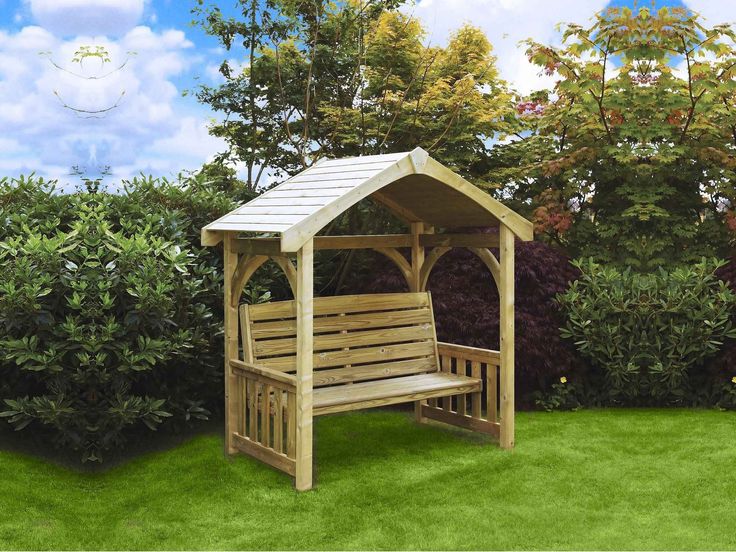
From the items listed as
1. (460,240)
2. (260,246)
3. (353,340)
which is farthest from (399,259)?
(260,246)

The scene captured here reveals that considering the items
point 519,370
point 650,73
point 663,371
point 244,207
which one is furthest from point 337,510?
point 650,73

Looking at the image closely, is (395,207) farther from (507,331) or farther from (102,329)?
(102,329)

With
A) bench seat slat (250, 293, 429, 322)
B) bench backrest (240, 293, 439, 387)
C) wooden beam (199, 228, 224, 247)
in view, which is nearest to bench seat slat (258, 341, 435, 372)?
bench backrest (240, 293, 439, 387)

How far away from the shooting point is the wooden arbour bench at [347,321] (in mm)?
5133

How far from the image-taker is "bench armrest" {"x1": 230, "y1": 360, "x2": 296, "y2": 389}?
518 cm

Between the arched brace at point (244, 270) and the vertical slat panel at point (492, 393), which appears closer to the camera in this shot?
the arched brace at point (244, 270)

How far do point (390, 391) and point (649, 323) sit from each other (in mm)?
2857

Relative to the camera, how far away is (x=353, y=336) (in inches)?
247

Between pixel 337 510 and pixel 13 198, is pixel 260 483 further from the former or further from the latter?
pixel 13 198

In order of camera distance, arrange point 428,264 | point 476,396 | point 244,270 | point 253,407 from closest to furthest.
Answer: point 253,407 < point 244,270 < point 476,396 < point 428,264

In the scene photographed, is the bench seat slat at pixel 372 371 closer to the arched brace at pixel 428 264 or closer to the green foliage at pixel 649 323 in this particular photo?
the arched brace at pixel 428 264

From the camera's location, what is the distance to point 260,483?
17.6 feet

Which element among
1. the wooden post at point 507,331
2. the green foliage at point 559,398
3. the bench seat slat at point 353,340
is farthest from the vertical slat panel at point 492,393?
the green foliage at point 559,398

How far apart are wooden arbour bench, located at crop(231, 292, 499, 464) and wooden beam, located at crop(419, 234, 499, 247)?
1.59 ft
